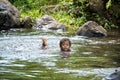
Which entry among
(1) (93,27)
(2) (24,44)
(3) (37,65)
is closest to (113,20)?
(1) (93,27)

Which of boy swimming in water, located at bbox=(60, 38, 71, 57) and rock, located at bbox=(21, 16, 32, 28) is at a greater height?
rock, located at bbox=(21, 16, 32, 28)

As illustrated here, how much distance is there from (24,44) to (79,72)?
6380 millimetres

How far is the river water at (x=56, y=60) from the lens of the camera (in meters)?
9.11

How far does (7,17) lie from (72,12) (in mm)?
4519

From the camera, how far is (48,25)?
2391 centimetres

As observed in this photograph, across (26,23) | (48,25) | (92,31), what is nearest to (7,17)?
(26,23)

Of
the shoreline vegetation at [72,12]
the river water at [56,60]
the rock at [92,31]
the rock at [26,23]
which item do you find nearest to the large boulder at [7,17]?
the rock at [26,23]

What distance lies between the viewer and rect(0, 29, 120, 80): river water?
911cm

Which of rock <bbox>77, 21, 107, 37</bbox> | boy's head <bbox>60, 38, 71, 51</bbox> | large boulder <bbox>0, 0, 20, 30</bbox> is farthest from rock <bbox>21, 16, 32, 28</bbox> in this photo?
boy's head <bbox>60, 38, 71, 51</bbox>

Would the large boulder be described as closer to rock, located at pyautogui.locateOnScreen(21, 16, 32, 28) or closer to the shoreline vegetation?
rock, located at pyautogui.locateOnScreen(21, 16, 32, 28)

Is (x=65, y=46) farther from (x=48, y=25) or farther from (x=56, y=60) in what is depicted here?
(x=48, y=25)

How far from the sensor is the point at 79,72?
9.44 m

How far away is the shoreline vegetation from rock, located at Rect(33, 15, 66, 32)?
56cm

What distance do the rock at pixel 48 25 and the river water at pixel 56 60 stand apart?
5.54 meters
